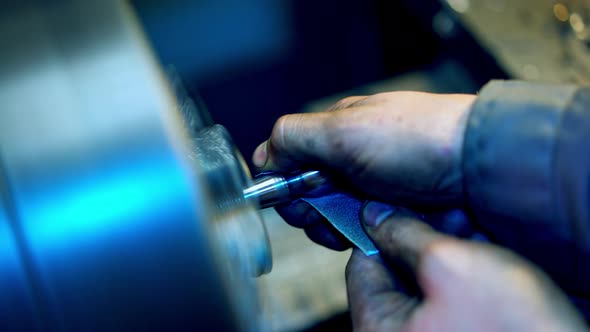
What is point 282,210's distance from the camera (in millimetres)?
748

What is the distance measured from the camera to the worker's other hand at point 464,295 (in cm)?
51

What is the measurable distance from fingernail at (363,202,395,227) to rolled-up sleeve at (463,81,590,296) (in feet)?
0.32

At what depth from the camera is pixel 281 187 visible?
2.18 ft

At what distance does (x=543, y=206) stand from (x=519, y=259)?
0.20 feet

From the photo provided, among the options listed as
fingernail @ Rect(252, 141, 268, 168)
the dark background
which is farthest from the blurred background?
fingernail @ Rect(252, 141, 268, 168)

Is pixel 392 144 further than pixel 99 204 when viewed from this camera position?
Yes

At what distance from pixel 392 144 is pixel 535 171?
0.50 ft

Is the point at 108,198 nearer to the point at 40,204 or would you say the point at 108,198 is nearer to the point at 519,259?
the point at 40,204

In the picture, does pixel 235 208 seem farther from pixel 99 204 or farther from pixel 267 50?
pixel 267 50

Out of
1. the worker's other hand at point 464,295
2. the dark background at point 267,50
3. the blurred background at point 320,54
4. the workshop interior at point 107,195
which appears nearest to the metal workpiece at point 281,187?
the workshop interior at point 107,195

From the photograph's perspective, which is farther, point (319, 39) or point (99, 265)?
point (319, 39)

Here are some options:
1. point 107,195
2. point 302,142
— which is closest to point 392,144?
point 302,142

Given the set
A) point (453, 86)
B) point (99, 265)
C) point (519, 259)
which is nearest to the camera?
point (99, 265)

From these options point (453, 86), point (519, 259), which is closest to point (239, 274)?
point (519, 259)
